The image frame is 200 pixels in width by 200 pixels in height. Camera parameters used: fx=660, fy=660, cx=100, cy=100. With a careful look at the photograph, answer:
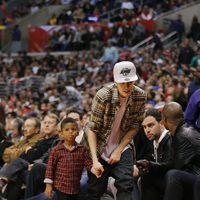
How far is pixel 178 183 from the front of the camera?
20.7 feet

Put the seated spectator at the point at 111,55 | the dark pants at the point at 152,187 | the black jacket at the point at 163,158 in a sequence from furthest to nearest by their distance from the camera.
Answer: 1. the seated spectator at the point at 111,55
2. the dark pants at the point at 152,187
3. the black jacket at the point at 163,158

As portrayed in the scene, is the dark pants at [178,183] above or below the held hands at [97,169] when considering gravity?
below

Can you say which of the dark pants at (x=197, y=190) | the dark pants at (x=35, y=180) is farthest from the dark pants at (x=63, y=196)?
the dark pants at (x=197, y=190)

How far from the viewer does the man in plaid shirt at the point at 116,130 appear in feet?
19.9

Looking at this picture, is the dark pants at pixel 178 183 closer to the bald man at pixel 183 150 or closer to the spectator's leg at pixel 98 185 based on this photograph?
the bald man at pixel 183 150

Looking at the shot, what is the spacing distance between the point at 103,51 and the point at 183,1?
168 inches

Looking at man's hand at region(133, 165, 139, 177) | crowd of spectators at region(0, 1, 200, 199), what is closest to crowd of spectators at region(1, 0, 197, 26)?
crowd of spectators at region(0, 1, 200, 199)

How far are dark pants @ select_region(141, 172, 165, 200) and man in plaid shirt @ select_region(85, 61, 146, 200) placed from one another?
1.73 ft

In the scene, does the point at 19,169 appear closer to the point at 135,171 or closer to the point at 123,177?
the point at 135,171

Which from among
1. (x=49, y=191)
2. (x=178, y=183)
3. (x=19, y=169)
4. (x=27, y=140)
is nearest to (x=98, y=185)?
(x=49, y=191)

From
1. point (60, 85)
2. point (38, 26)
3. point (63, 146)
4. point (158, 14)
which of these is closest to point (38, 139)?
point (63, 146)

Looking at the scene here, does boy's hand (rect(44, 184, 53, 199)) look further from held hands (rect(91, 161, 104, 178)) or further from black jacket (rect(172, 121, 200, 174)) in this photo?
black jacket (rect(172, 121, 200, 174))

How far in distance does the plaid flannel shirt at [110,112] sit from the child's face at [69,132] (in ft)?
1.54

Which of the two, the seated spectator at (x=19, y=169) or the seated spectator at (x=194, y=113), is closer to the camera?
the seated spectator at (x=194, y=113)
